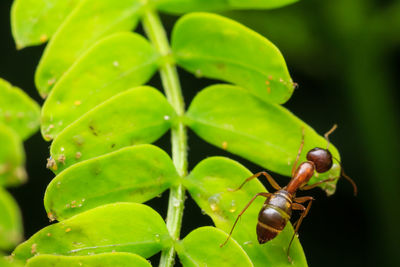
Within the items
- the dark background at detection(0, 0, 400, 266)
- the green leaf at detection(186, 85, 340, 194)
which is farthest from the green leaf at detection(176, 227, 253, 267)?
the dark background at detection(0, 0, 400, 266)

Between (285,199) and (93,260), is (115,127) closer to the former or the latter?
(93,260)

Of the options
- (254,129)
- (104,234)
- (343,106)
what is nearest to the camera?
(104,234)

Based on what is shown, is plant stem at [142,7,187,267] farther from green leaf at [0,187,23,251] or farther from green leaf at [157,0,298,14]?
green leaf at [0,187,23,251]

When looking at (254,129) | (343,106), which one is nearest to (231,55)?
(254,129)

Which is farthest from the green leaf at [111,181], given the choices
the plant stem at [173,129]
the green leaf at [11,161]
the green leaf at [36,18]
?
the green leaf at [36,18]

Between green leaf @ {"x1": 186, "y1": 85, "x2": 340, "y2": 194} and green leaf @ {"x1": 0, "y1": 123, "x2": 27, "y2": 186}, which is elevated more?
green leaf @ {"x1": 0, "y1": 123, "x2": 27, "y2": 186}

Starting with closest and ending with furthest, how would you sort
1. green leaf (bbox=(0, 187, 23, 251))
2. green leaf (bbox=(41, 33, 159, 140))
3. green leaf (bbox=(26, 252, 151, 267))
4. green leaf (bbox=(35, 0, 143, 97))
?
green leaf (bbox=(0, 187, 23, 251)), green leaf (bbox=(26, 252, 151, 267)), green leaf (bbox=(41, 33, 159, 140)), green leaf (bbox=(35, 0, 143, 97))

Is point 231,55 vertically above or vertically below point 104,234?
above
